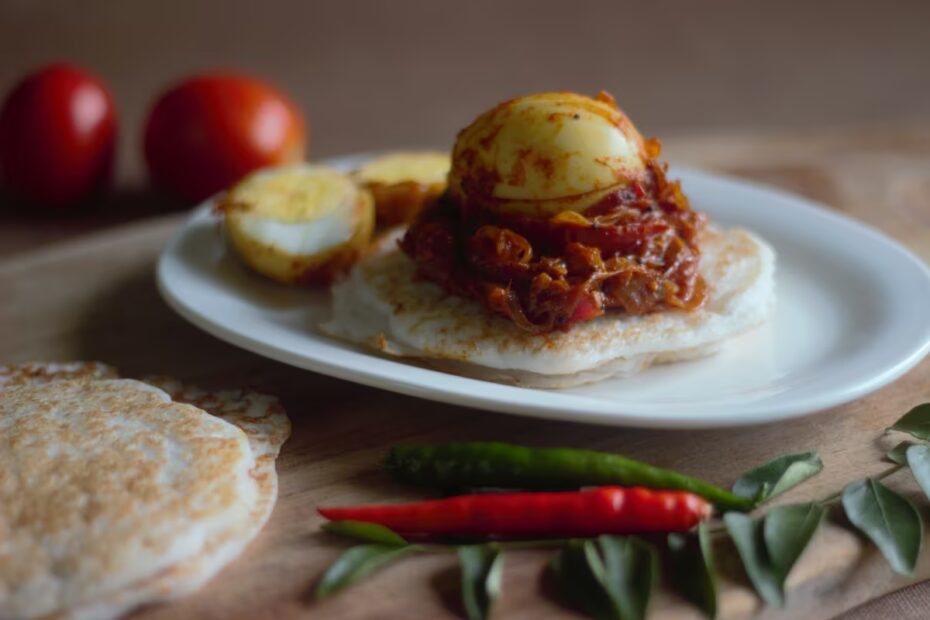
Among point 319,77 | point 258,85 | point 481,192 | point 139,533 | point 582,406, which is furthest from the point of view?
point 319,77

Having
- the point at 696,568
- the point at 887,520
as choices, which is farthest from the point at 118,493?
the point at 887,520

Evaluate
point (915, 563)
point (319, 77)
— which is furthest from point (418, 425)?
point (319, 77)

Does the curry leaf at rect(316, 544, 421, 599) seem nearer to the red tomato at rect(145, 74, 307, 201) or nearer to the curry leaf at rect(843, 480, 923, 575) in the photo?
the curry leaf at rect(843, 480, 923, 575)

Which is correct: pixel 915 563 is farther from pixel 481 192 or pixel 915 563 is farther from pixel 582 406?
pixel 481 192

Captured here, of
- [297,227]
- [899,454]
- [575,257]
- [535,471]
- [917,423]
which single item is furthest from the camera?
[297,227]

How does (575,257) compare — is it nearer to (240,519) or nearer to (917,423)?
(917,423)

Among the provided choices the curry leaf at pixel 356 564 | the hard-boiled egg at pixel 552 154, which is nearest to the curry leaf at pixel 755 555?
the curry leaf at pixel 356 564
